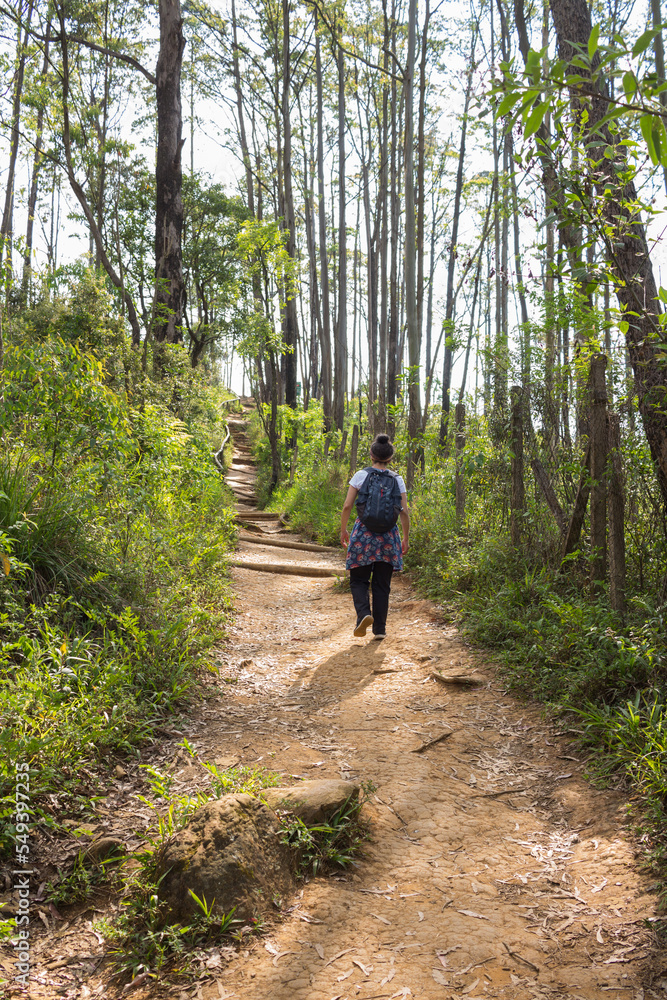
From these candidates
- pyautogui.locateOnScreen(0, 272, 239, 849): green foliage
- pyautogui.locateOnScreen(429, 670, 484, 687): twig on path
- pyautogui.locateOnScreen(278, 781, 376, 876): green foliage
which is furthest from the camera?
pyautogui.locateOnScreen(429, 670, 484, 687): twig on path

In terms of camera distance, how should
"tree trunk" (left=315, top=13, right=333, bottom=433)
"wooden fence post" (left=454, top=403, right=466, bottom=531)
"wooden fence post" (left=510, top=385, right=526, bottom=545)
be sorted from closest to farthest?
"wooden fence post" (left=510, top=385, right=526, bottom=545)
"wooden fence post" (left=454, top=403, right=466, bottom=531)
"tree trunk" (left=315, top=13, right=333, bottom=433)

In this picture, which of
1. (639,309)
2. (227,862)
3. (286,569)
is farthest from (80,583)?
(286,569)

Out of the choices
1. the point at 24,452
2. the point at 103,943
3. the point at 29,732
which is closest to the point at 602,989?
the point at 103,943

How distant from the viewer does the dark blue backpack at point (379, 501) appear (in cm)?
501

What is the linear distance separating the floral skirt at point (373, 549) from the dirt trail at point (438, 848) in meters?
0.75

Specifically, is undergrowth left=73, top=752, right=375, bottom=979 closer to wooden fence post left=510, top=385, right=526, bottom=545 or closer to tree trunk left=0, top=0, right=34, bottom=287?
wooden fence post left=510, top=385, right=526, bottom=545

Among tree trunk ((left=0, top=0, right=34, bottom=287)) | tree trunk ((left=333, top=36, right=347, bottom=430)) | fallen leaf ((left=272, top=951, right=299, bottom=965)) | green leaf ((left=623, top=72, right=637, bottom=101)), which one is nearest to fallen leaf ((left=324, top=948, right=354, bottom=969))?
fallen leaf ((left=272, top=951, right=299, bottom=965))

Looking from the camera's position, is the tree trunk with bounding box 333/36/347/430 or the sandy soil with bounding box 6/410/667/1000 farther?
the tree trunk with bounding box 333/36/347/430

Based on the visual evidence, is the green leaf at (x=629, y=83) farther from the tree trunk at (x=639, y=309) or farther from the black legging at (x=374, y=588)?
the black legging at (x=374, y=588)

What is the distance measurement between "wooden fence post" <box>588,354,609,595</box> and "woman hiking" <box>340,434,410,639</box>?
1.46 meters

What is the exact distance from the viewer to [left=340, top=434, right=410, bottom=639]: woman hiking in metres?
5.05

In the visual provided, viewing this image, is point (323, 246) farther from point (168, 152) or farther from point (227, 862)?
point (227, 862)

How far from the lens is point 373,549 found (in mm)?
5105

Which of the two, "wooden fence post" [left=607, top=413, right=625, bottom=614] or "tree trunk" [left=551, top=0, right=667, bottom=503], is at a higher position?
"tree trunk" [left=551, top=0, right=667, bottom=503]
